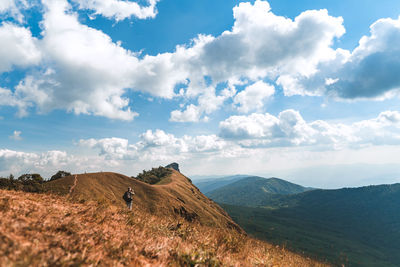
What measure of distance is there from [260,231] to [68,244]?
14099 cm

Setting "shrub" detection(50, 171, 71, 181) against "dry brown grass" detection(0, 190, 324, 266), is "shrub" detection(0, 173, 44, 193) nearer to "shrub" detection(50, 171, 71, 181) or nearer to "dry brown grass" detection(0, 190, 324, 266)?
"shrub" detection(50, 171, 71, 181)

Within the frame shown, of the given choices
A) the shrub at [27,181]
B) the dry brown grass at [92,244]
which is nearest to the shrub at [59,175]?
the shrub at [27,181]

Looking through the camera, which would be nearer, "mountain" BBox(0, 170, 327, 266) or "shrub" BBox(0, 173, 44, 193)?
"mountain" BBox(0, 170, 327, 266)

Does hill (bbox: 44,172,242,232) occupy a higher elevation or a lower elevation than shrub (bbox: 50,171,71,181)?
lower

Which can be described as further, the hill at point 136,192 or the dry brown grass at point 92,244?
the hill at point 136,192

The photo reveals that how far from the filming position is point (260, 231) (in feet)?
417

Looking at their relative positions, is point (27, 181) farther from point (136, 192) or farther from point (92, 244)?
point (92, 244)

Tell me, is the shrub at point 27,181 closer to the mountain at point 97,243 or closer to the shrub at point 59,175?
the shrub at point 59,175

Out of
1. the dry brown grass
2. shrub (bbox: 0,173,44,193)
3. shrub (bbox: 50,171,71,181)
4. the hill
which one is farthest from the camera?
shrub (bbox: 50,171,71,181)

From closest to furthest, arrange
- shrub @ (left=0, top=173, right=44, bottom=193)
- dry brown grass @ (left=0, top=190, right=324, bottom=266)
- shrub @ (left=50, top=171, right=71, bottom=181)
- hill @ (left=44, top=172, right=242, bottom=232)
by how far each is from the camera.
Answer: dry brown grass @ (left=0, top=190, right=324, bottom=266), shrub @ (left=0, top=173, right=44, bottom=193), hill @ (left=44, top=172, right=242, bottom=232), shrub @ (left=50, top=171, right=71, bottom=181)

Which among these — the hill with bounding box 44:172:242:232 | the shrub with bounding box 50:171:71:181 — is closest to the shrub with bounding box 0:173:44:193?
the hill with bounding box 44:172:242:232

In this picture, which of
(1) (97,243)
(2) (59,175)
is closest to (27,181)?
(2) (59,175)

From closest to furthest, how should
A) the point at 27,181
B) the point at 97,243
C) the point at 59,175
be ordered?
the point at 97,243, the point at 27,181, the point at 59,175

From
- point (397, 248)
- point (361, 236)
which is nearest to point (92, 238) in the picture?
point (397, 248)
